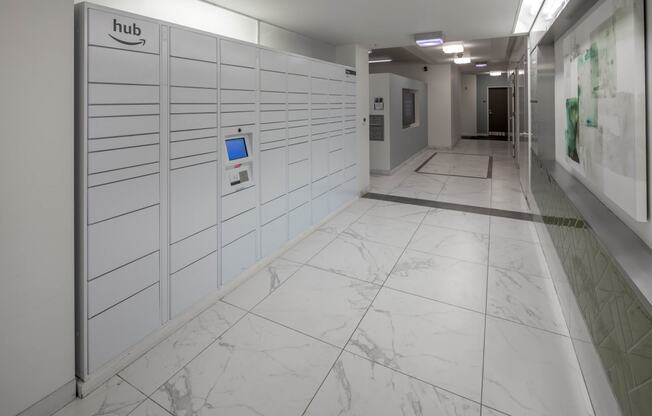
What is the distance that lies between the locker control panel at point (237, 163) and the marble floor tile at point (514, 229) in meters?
2.93

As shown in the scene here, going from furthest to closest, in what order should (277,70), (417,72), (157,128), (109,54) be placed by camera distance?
(417,72) < (277,70) < (157,128) < (109,54)

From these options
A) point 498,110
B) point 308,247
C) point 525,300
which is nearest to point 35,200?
point 308,247

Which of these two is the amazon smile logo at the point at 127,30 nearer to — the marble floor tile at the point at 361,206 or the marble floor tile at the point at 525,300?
the marble floor tile at the point at 525,300

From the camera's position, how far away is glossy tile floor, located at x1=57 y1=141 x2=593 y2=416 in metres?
1.75

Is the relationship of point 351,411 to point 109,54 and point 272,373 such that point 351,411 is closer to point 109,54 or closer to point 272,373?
point 272,373

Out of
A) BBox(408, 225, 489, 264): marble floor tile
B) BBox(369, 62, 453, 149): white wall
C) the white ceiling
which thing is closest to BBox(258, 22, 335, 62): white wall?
the white ceiling

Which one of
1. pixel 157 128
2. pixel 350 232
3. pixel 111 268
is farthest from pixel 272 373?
pixel 350 232

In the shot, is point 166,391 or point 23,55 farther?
point 166,391

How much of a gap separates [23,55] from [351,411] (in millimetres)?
2202

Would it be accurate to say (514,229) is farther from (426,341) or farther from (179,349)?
(179,349)

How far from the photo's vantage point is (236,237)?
2.92 metres

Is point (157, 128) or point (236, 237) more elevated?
point (157, 128)

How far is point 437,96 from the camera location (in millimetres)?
11234

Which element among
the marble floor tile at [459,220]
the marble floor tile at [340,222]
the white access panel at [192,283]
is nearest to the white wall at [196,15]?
the white access panel at [192,283]
